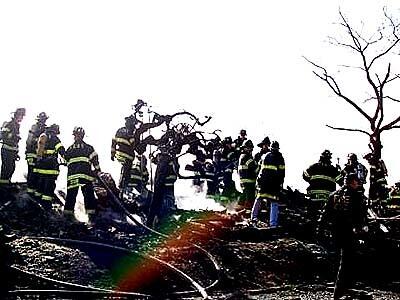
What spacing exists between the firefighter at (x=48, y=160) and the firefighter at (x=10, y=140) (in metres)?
1.20

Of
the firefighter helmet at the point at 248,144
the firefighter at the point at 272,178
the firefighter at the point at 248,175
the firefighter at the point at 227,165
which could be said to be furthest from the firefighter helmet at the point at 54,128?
the firefighter at the point at 227,165

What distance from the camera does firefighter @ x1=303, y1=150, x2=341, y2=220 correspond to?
13430 mm

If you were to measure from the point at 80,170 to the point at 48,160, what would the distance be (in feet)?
3.11

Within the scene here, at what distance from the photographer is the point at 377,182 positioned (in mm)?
15805

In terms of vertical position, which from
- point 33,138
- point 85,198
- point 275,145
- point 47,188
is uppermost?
point 275,145

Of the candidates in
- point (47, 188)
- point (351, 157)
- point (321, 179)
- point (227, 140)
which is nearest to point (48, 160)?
point (47, 188)

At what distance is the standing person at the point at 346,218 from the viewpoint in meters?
8.80

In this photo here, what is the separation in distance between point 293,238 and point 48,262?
Result: 216 inches

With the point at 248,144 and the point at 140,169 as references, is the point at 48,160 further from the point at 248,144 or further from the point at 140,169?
the point at 248,144

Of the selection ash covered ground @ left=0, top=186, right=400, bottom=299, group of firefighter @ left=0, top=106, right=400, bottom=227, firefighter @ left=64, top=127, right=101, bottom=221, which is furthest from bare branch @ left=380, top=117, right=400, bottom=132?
firefighter @ left=64, top=127, right=101, bottom=221

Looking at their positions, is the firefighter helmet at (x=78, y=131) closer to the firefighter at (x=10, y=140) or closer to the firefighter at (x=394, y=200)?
the firefighter at (x=10, y=140)

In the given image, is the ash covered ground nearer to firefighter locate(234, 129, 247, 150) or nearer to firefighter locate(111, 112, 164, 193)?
firefighter locate(111, 112, 164, 193)

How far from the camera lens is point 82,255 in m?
10.5

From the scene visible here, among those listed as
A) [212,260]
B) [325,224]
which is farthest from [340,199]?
[212,260]
